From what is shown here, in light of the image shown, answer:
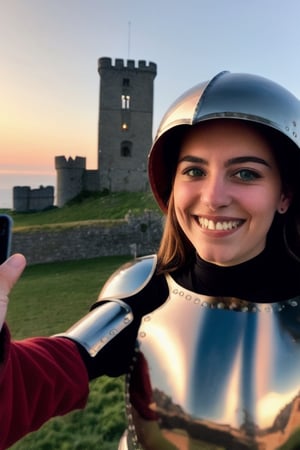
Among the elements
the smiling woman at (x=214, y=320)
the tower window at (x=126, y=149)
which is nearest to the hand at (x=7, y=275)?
the smiling woman at (x=214, y=320)

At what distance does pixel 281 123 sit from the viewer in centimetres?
144

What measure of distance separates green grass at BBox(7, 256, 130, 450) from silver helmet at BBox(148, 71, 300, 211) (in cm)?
317

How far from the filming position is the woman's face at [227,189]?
4.91ft

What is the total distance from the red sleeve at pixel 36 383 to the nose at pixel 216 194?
0.65 metres

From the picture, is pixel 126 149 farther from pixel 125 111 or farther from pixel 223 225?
pixel 223 225

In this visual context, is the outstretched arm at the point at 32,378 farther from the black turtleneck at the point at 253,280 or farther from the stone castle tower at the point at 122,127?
the stone castle tower at the point at 122,127

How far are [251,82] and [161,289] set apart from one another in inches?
31.9

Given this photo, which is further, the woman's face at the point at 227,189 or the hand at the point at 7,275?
the woman's face at the point at 227,189

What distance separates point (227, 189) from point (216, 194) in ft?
0.14

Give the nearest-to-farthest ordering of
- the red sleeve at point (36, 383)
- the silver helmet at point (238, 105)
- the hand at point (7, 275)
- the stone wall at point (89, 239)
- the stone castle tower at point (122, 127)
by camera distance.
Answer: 1. the hand at point (7, 275)
2. the red sleeve at point (36, 383)
3. the silver helmet at point (238, 105)
4. the stone wall at point (89, 239)
5. the stone castle tower at point (122, 127)

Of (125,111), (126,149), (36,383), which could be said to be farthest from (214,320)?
(125,111)

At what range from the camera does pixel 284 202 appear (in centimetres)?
170

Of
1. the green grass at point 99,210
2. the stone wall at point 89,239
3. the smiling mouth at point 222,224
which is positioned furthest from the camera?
the green grass at point 99,210

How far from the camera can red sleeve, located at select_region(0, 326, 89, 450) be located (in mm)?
1259
